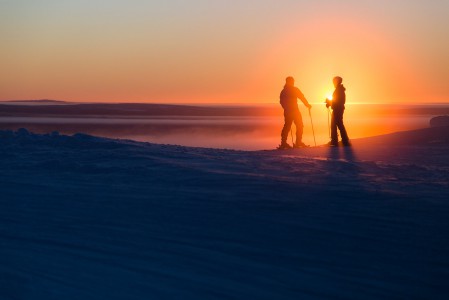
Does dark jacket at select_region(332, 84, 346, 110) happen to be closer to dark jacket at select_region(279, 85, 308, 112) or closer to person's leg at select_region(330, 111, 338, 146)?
person's leg at select_region(330, 111, 338, 146)

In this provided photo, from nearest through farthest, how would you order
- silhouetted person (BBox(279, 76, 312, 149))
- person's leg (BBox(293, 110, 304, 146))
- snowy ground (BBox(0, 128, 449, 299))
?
1. snowy ground (BBox(0, 128, 449, 299))
2. silhouetted person (BBox(279, 76, 312, 149))
3. person's leg (BBox(293, 110, 304, 146))

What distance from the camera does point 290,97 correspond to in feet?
48.4

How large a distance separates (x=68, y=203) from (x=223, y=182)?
5.15ft

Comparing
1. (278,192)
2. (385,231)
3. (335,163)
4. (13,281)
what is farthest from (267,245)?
(335,163)

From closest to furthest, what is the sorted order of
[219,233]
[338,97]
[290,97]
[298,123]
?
[219,233] → [338,97] → [290,97] → [298,123]

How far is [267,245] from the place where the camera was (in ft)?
16.2

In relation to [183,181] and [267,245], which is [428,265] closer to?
[267,245]

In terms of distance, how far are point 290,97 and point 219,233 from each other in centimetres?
988

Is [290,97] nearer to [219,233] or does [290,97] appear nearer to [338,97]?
[338,97]

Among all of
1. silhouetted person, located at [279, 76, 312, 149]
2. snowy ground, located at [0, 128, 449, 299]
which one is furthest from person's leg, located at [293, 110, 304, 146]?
snowy ground, located at [0, 128, 449, 299]

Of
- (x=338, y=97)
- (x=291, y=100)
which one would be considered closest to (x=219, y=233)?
(x=338, y=97)

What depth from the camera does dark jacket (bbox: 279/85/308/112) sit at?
1466cm

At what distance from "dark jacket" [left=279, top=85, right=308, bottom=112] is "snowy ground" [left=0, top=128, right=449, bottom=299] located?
7005 millimetres

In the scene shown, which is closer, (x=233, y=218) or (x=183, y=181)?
(x=233, y=218)
